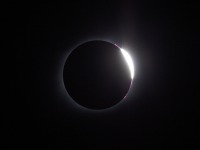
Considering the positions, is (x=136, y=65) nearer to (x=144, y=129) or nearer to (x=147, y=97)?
(x=147, y=97)

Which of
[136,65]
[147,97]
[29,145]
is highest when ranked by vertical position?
[136,65]

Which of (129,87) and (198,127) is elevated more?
(129,87)

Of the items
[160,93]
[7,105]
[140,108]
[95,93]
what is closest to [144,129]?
[140,108]

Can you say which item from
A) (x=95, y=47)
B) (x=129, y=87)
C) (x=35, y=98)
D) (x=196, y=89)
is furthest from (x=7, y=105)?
(x=196, y=89)

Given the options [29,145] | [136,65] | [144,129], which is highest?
[136,65]

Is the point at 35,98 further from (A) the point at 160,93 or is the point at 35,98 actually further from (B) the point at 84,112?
(A) the point at 160,93

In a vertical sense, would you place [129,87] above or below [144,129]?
above
